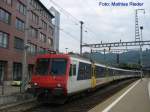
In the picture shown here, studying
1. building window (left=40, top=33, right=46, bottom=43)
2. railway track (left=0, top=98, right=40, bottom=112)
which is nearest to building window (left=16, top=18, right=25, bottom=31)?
building window (left=40, top=33, right=46, bottom=43)

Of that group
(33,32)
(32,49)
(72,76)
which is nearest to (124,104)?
(72,76)

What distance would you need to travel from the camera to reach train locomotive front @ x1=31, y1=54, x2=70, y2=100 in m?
20.4

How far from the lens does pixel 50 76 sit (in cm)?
2088

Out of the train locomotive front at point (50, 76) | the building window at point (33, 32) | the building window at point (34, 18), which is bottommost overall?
the train locomotive front at point (50, 76)

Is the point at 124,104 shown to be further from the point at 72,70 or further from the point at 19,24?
the point at 19,24

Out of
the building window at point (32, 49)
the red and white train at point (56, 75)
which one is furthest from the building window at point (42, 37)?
the red and white train at point (56, 75)

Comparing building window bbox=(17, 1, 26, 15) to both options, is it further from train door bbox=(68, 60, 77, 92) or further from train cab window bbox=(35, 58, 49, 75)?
train cab window bbox=(35, 58, 49, 75)

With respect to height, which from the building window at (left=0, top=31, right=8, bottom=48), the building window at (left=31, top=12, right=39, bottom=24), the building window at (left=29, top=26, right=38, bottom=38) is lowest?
the building window at (left=0, top=31, right=8, bottom=48)

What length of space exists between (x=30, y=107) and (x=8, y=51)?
121 feet

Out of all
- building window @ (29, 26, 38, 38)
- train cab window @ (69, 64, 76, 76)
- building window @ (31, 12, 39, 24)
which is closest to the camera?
train cab window @ (69, 64, 76, 76)

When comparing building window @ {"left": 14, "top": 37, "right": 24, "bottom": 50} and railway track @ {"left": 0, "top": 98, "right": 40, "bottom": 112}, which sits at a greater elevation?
building window @ {"left": 14, "top": 37, "right": 24, "bottom": 50}

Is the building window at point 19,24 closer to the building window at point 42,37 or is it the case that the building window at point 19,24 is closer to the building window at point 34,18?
the building window at point 34,18

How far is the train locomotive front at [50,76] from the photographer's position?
20375mm

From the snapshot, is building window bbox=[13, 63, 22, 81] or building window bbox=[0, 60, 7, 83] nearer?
building window bbox=[0, 60, 7, 83]
